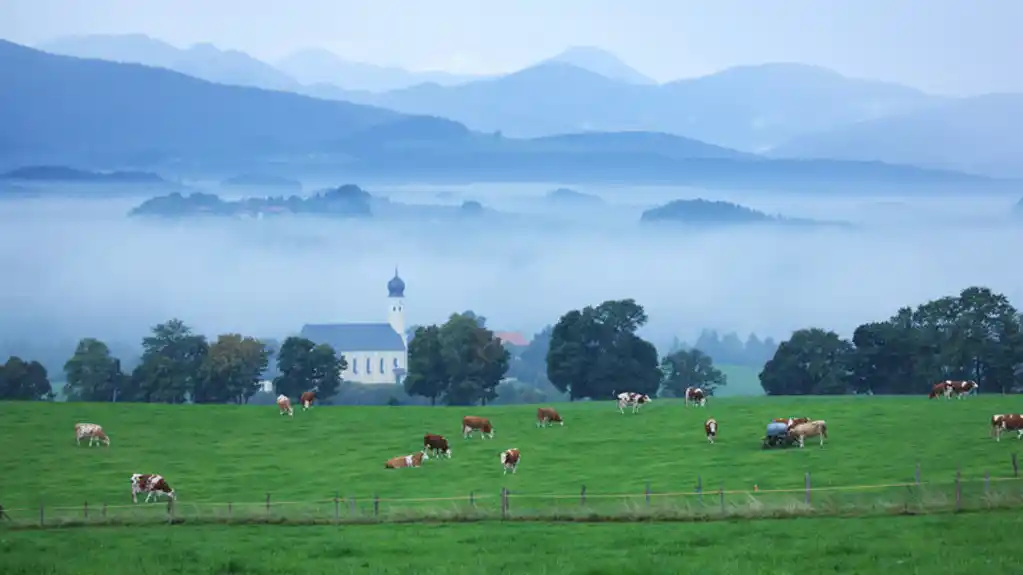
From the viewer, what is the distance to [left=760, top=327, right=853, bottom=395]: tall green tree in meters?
98.1

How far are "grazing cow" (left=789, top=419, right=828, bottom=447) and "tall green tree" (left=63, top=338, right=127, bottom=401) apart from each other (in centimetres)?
8031

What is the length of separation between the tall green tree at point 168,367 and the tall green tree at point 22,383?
8.16 meters

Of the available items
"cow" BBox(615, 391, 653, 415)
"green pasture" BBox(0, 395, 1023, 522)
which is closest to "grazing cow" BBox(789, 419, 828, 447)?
"green pasture" BBox(0, 395, 1023, 522)

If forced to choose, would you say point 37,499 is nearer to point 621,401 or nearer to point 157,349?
point 621,401

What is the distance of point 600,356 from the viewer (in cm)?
10400

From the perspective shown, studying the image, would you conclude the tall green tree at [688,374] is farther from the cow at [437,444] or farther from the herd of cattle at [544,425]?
the cow at [437,444]

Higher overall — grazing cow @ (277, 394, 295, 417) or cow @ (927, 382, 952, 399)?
cow @ (927, 382, 952, 399)

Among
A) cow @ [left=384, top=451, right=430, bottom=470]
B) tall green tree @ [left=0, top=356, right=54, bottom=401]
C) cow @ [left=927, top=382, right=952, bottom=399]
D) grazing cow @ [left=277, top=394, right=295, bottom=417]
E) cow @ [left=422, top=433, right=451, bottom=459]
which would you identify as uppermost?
tall green tree @ [left=0, top=356, right=54, bottom=401]

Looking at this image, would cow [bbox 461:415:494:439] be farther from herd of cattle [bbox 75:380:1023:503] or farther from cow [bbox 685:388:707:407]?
cow [bbox 685:388:707:407]

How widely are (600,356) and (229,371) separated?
3198cm

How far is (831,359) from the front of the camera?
9950cm

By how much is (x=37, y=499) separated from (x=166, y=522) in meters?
8.61

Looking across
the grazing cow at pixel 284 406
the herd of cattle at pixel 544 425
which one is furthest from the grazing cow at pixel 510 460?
the grazing cow at pixel 284 406

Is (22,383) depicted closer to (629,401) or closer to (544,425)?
(629,401)
